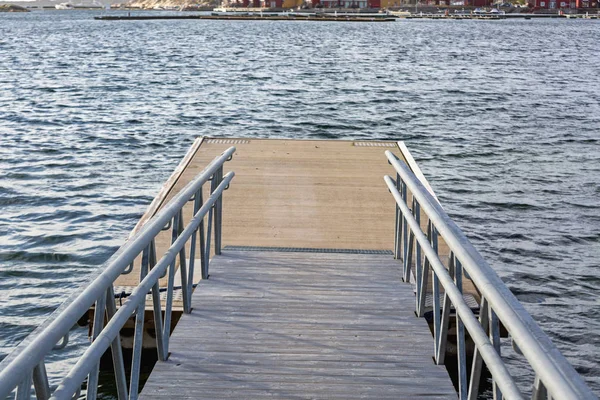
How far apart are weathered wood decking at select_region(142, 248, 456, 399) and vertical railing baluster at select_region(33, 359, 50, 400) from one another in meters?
1.46

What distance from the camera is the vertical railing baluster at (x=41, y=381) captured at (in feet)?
7.94

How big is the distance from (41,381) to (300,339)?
7.89 feet

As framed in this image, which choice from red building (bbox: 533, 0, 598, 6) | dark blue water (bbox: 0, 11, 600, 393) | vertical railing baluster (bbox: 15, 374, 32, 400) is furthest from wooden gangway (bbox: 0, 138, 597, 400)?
red building (bbox: 533, 0, 598, 6)

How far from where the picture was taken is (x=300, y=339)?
186 inches

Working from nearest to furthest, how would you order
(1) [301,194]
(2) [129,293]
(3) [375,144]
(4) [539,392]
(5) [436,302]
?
(4) [539,392], (5) [436,302], (2) [129,293], (1) [301,194], (3) [375,144]

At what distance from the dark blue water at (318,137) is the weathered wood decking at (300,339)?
113 inches

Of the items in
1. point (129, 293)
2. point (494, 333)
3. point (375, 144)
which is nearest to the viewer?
point (494, 333)

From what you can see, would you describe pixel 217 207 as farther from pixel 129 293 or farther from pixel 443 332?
pixel 443 332

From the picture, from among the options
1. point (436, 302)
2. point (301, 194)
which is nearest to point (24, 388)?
point (436, 302)

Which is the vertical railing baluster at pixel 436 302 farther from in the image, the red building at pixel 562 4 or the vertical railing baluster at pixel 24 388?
the red building at pixel 562 4

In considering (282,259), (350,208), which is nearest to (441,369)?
(282,259)

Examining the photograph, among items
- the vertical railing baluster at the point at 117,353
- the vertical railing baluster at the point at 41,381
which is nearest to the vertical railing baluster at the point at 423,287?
the vertical railing baluster at the point at 117,353

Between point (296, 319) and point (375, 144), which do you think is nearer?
point (296, 319)

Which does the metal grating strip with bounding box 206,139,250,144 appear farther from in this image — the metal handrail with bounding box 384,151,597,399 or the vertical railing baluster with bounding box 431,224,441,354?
the vertical railing baluster with bounding box 431,224,441,354
